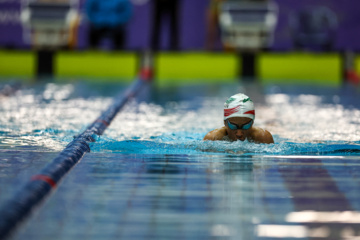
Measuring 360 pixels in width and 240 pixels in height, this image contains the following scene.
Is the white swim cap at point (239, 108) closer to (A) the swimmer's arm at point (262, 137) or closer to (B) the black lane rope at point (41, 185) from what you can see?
(A) the swimmer's arm at point (262, 137)

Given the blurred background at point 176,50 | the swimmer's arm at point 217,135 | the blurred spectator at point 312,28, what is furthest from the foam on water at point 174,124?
the blurred spectator at point 312,28

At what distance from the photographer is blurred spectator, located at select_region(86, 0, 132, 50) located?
11117 millimetres

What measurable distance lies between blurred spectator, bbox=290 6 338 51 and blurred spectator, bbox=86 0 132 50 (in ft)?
10.00

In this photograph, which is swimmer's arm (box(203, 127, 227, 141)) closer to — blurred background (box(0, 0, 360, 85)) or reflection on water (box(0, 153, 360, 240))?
reflection on water (box(0, 153, 360, 240))

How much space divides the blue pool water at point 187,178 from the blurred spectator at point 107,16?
206 inches

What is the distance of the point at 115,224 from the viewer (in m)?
2.38

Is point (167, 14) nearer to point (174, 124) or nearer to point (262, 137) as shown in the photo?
point (174, 124)

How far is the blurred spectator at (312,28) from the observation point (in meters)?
11.6

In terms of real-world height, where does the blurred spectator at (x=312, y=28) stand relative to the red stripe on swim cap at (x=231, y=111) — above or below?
above

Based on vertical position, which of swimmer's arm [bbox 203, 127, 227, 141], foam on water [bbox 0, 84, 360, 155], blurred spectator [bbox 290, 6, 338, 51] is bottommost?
foam on water [bbox 0, 84, 360, 155]

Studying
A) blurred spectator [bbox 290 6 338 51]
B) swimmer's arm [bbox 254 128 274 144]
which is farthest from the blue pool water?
blurred spectator [bbox 290 6 338 51]

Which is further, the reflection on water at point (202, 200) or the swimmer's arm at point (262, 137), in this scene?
the swimmer's arm at point (262, 137)

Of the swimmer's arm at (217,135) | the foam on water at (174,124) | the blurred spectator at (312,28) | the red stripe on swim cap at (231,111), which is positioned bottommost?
the foam on water at (174,124)

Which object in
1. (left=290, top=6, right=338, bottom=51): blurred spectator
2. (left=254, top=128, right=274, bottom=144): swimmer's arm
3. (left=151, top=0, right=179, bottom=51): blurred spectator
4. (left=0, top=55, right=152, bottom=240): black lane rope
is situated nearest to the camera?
(left=0, top=55, right=152, bottom=240): black lane rope
